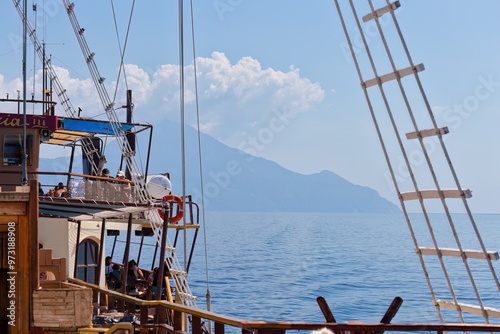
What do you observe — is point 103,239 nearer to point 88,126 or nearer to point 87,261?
point 87,261

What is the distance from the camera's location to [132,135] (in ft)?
108

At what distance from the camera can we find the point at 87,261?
24688mm

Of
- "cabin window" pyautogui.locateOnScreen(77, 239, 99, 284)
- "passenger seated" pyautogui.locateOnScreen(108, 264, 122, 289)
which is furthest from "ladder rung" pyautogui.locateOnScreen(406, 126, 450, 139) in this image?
"passenger seated" pyautogui.locateOnScreen(108, 264, 122, 289)

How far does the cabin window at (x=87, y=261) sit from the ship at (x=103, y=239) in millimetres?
45

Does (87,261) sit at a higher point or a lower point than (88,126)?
lower

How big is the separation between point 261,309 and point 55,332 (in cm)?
3749

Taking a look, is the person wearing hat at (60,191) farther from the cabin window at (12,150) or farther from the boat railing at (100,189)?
the cabin window at (12,150)

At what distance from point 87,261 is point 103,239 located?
1.56 metres

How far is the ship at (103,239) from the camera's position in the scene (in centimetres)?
1070

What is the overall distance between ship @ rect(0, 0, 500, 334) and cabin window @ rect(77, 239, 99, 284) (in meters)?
0.05

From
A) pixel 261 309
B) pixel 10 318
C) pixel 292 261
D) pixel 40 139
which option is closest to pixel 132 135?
pixel 40 139

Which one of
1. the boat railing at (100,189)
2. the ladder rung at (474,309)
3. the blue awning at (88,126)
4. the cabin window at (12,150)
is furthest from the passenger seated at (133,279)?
the ladder rung at (474,309)

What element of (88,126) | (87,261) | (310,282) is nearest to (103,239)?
(87,261)

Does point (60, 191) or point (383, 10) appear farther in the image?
point (60, 191)
